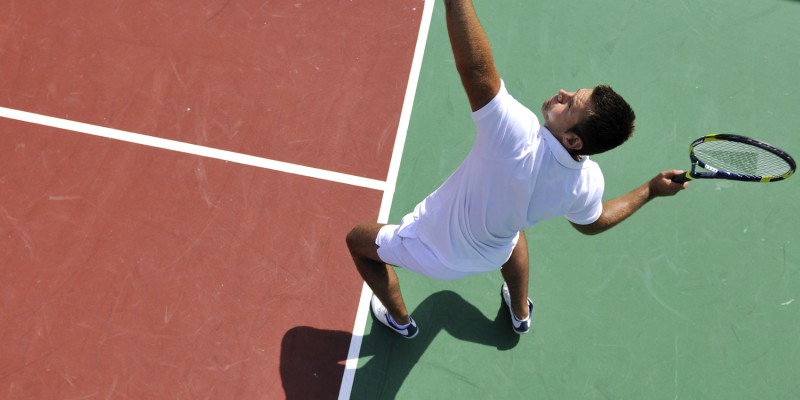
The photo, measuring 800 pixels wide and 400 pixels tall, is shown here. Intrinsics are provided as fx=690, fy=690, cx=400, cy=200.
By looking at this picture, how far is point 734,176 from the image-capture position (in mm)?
3746

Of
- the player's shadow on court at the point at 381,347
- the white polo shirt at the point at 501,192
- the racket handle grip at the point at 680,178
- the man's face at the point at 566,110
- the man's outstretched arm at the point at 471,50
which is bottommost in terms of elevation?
the player's shadow on court at the point at 381,347

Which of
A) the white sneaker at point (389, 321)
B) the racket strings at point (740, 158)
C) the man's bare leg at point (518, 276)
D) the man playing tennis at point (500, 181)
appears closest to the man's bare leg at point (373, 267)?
the man playing tennis at point (500, 181)

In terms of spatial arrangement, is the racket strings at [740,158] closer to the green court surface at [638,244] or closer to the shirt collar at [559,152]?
the green court surface at [638,244]

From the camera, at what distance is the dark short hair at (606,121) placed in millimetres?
2564

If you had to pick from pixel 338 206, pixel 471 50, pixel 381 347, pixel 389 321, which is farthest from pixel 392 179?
pixel 471 50

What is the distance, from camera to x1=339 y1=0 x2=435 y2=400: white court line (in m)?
4.25

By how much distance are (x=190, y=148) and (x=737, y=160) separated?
137 inches

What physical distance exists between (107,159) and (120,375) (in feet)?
4.83

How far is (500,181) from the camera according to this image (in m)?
2.77

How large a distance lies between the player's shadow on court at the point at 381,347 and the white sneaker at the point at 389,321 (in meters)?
0.09

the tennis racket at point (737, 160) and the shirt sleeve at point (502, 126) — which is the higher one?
the shirt sleeve at point (502, 126)

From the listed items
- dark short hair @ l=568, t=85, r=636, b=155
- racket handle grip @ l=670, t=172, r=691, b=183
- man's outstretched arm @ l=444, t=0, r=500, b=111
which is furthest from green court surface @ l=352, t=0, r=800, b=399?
man's outstretched arm @ l=444, t=0, r=500, b=111

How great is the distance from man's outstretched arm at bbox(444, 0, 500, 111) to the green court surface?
84.3 inches

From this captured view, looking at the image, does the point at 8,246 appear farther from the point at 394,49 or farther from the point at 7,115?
the point at 394,49
